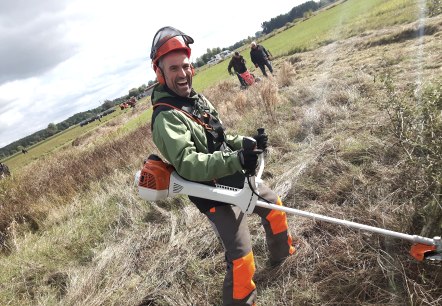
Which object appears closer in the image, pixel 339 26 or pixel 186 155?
pixel 186 155

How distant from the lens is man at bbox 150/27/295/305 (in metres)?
2.08

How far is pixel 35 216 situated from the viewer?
21.1ft

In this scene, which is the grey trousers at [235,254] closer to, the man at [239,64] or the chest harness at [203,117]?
the chest harness at [203,117]

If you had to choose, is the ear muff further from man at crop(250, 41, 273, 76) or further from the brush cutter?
man at crop(250, 41, 273, 76)

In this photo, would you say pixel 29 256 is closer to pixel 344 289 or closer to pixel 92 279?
pixel 92 279

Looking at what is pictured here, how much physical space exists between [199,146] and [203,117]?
0.89ft

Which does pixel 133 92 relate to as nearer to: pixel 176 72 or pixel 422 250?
pixel 176 72

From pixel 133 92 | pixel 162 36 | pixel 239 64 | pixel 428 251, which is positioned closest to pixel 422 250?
pixel 428 251

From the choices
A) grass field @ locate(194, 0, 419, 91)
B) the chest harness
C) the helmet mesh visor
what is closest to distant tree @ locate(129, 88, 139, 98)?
grass field @ locate(194, 0, 419, 91)

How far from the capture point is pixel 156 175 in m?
2.36

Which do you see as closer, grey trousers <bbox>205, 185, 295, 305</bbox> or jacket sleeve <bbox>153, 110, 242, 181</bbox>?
jacket sleeve <bbox>153, 110, 242, 181</bbox>

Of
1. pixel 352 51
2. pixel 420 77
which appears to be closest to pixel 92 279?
pixel 420 77

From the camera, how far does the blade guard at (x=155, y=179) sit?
93.2 inches

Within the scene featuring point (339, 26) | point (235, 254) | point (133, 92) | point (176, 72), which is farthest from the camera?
point (133, 92)
